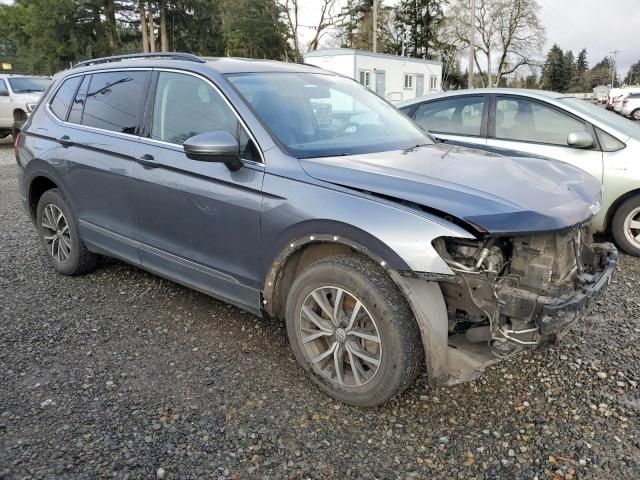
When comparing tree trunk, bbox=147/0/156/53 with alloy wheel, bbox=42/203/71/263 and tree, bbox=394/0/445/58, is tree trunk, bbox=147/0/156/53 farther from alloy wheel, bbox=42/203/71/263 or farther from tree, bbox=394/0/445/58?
alloy wheel, bbox=42/203/71/263

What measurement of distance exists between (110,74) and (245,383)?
2640mm

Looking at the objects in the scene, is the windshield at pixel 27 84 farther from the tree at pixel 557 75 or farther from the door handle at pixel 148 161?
the tree at pixel 557 75

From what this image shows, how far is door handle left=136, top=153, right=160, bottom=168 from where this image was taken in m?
3.48

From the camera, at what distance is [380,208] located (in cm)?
252

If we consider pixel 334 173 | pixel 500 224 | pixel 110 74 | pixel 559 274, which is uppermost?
pixel 110 74

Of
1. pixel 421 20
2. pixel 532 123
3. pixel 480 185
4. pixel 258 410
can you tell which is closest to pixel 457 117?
pixel 532 123

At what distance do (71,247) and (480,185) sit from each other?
11.4ft

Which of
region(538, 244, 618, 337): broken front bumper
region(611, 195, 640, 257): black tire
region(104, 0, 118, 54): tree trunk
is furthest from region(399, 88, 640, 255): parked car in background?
region(104, 0, 118, 54): tree trunk

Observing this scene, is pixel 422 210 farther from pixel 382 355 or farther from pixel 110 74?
pixel 110 74

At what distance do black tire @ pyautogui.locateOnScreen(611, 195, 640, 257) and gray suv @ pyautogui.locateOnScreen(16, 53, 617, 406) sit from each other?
229 cm

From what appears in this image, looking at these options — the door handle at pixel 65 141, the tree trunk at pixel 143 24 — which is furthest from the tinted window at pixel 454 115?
the tree trunk at pixel 143 24

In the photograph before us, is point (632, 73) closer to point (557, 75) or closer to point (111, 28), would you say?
point (557, 75)

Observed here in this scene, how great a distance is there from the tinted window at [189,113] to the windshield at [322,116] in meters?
0.16

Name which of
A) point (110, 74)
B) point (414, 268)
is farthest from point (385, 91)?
point (414, 268)
